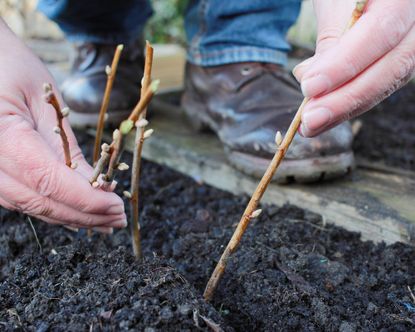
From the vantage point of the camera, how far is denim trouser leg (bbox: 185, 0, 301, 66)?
1.89 meters

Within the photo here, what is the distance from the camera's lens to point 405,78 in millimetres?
948

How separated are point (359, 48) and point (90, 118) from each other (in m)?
1.43

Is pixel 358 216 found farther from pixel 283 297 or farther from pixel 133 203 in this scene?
pixel 133 203

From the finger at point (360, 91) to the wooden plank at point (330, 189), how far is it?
61 cm

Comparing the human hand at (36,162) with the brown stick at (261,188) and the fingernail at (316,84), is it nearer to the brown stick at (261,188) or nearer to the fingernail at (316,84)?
the brown stick at (261,188)

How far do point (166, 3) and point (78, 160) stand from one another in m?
5.45

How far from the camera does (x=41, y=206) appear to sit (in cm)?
100

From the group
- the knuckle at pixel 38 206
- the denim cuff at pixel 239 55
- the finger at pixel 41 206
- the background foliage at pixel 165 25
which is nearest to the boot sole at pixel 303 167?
the denim cuff at pixel 239 55

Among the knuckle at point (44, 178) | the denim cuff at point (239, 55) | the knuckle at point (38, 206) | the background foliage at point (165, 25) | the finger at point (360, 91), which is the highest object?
the finger at point (360, 91)

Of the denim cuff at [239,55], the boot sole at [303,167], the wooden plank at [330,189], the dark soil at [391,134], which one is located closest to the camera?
the wooden plank at [330,189]

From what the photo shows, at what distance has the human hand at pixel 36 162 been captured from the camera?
953 millimetres

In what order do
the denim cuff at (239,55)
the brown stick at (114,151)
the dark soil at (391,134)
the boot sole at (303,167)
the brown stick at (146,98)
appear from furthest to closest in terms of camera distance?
1. the dark soil at (391,134)
2. the denim cuff at (239,55)
3. the boot sole at (303,167)
4. the brown stick at (114,151)
5. the brown stick at (146,98)

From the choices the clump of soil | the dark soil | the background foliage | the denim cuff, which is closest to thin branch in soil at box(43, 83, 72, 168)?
the clump of soil

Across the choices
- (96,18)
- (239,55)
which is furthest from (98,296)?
(96,18)
